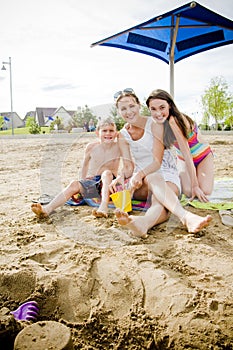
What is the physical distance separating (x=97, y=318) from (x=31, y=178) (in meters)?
3.72

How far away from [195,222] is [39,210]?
136cm

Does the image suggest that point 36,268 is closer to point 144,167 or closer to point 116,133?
point 144,167

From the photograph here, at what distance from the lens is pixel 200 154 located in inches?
134

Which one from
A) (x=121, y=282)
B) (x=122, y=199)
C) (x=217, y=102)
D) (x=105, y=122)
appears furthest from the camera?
(x=217, y=102)

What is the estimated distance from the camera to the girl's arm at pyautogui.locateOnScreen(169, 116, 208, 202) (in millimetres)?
3055

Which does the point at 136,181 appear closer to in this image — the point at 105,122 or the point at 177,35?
the point at 105,122

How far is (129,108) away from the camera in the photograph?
3105 mm

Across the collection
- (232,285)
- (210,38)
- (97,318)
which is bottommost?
(97,318)

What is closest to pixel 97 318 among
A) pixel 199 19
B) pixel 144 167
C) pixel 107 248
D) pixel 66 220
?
pixel 107 248

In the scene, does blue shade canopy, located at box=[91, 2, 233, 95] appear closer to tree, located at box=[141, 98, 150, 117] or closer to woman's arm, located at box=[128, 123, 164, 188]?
tree, located at box=[141, 98, 150, 117]

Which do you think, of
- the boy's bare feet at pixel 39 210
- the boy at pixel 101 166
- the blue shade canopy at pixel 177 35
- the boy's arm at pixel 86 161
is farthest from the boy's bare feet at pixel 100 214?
the blue shade canopy at pixel 177 35

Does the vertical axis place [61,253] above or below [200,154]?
below

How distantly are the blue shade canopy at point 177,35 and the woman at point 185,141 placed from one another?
170 centimetres

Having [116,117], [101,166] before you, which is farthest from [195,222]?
[116,117]
